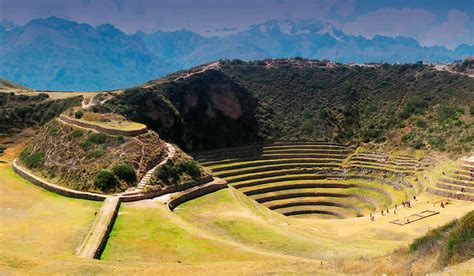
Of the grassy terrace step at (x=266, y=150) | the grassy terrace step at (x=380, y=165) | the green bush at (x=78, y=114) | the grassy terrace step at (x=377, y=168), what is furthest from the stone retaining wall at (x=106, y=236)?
the grassy terrace step at (x=380, y=165)

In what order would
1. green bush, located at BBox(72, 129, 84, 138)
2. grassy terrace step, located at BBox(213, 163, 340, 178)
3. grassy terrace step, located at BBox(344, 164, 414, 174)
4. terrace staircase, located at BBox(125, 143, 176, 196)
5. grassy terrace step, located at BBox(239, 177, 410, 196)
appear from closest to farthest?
terrace staircase, located at BBox(125, 143, 176, 196), green bush, located at BBox(72, 129, 84, 138), grassy terrace step, located at BBox(239, 177, 410, 196), grassy terrace step, located at BBox(344, 164, 414, 174), grassy terrace step, located at BBox(213, 163, 340, 178)

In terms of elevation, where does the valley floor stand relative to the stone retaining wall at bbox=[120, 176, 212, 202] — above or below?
below

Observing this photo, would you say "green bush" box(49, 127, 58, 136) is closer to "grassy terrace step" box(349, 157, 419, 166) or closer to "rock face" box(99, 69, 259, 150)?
"rock face" box(99, 69, 259, 150)

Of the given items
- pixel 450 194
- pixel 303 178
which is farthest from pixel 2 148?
pixel 450 194

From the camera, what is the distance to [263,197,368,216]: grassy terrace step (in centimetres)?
5194

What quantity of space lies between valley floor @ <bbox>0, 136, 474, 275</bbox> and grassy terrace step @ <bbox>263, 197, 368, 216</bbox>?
31.8 feet

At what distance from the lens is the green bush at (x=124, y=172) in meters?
38.8

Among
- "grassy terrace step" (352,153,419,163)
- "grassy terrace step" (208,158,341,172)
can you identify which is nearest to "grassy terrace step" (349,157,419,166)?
"grassy terrace step" (352,153,419,163)

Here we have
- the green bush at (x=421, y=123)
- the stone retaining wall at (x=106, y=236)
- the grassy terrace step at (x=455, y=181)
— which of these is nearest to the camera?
the stone retaining wall at (x=106, y=236)

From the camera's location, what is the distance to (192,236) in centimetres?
2822

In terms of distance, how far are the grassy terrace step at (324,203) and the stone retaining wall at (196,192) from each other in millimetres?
10023

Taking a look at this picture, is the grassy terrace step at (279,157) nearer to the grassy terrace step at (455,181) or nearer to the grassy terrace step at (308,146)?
the grassy terrace step at (308,146)

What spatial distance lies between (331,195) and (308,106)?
31.9 meters

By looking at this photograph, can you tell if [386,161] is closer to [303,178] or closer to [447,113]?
[303,178]
